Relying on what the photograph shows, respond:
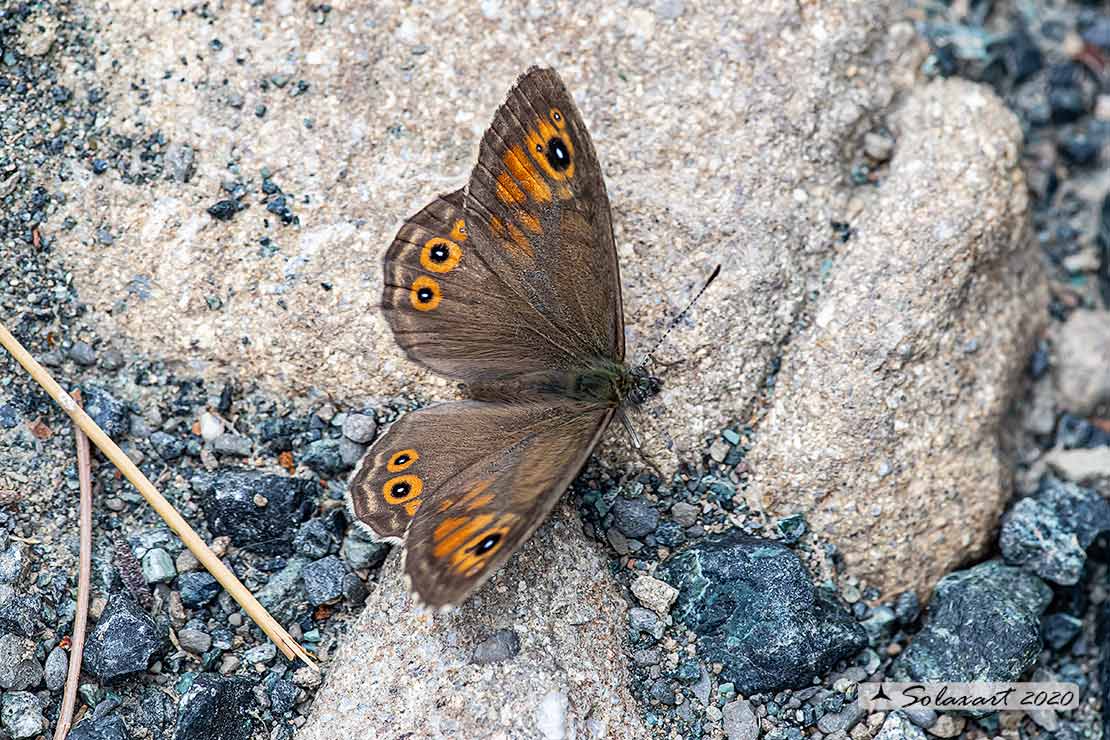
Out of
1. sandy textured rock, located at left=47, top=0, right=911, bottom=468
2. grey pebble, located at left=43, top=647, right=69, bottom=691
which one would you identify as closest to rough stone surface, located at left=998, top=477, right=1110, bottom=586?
sandy textured rock, located at left=47, top=0, right=911, bottom=468

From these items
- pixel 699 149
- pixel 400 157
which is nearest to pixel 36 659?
pixel 400 157

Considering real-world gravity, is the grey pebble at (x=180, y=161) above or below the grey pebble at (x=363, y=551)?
above

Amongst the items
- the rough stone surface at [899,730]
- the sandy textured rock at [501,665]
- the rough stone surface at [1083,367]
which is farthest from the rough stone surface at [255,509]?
the rough stone surface at [1083,367]

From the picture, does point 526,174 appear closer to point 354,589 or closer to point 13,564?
point 354,589

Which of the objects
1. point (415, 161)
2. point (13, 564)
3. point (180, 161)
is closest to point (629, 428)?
point (415, 161)

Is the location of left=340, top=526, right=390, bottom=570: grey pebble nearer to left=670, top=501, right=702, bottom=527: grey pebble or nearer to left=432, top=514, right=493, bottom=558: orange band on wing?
left=432, top=514, right=493, bottom=558: orange band on wing

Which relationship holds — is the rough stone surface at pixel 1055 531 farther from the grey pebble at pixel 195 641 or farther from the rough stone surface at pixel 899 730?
the grey pebble at pixel 195 641
